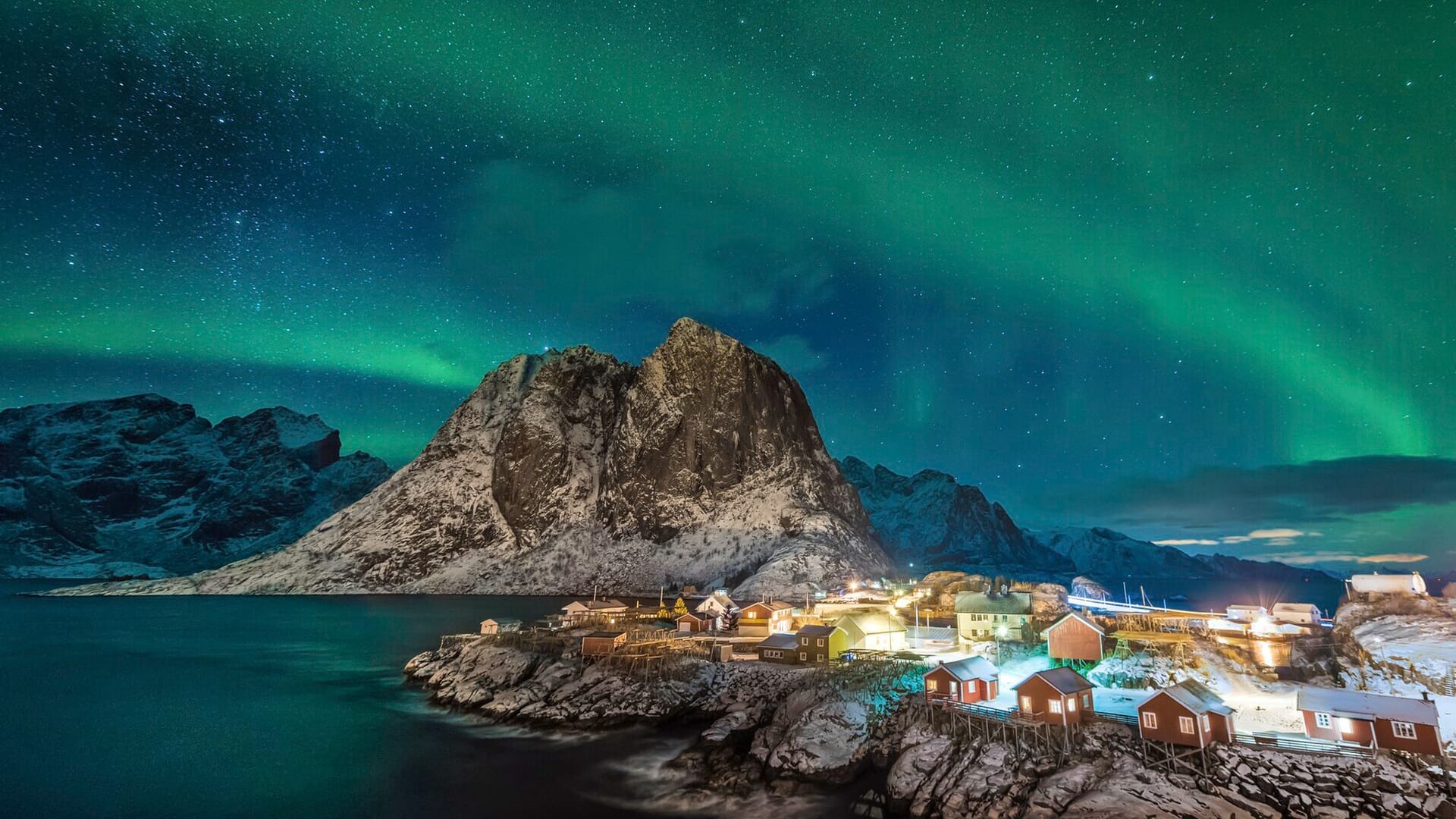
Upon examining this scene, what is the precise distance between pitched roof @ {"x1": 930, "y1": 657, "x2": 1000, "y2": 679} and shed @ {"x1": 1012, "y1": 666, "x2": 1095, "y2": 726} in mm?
3430

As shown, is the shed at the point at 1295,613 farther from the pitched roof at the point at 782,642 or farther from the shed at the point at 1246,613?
the pitched roof at the point at 782,642

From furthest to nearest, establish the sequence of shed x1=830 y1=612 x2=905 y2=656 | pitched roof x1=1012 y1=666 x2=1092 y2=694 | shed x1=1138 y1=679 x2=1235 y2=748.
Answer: shed x1=830 y1=612 x2=905 y2=656
pitched roof x1=1012 y1=666 x2=1092 y2=694
shed x1=1138 y1=679 x2=1235 y2=748

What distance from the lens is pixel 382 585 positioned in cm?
16388


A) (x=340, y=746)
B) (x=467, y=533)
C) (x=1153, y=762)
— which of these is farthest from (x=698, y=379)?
(x=1153, y=762)

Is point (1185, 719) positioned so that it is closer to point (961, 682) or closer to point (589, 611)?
point (961, 682)

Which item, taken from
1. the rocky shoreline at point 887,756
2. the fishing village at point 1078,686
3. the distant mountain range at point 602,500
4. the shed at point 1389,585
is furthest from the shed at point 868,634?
the distant mountain range at point 602,500

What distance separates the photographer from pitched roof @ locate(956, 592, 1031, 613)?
187 feet

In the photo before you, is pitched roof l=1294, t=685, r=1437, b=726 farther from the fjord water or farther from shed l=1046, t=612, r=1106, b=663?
the fjord water

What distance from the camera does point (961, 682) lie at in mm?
36688

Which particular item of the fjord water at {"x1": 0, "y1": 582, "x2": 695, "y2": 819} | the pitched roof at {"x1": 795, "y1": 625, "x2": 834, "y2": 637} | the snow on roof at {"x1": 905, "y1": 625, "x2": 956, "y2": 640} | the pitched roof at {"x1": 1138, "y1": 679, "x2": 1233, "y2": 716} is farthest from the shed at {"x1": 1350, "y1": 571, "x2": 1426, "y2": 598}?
the fjord water at {"x1": 0, "y1": 582, "x2": 695, "y2": 819}

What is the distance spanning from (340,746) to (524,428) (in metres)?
149

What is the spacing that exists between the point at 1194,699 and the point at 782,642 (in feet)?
103

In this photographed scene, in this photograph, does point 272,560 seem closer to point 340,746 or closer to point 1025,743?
point 340,746

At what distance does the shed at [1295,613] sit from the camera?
185ft
